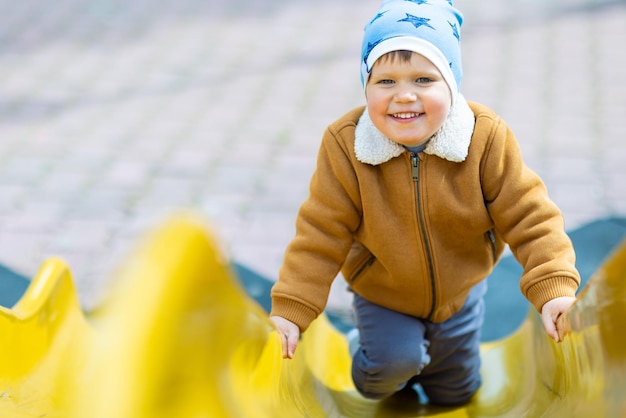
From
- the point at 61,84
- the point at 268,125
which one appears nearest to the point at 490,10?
the point at 268,125

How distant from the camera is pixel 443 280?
1899 millimetres

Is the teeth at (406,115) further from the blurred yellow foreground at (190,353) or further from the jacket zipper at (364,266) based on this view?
the blurred yellow foreground at (190,353)

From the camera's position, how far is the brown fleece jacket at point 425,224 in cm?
176

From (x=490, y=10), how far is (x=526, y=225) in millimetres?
3705

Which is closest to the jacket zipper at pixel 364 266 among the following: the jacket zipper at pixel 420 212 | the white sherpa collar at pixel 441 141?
the jacket zipper at pixel 420 212

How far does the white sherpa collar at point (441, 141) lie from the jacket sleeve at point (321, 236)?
0.04 m

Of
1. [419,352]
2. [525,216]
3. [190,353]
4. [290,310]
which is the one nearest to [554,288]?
[525,216]

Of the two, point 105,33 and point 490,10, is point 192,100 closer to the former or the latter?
point 105,33

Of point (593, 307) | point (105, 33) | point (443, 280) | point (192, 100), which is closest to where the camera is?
point (593, 307)

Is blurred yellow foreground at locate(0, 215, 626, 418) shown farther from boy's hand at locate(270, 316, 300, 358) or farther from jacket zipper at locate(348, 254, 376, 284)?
jacket zipper at locate(348, 254, 376, 284)

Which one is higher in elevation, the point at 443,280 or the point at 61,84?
the point at 443,280

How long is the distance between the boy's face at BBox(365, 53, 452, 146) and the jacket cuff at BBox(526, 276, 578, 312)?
347mm

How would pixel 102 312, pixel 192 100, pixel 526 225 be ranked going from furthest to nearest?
pixel 192 100 < pixel 526 225 < pixel 102 312

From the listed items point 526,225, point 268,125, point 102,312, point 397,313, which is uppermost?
point 102,312
